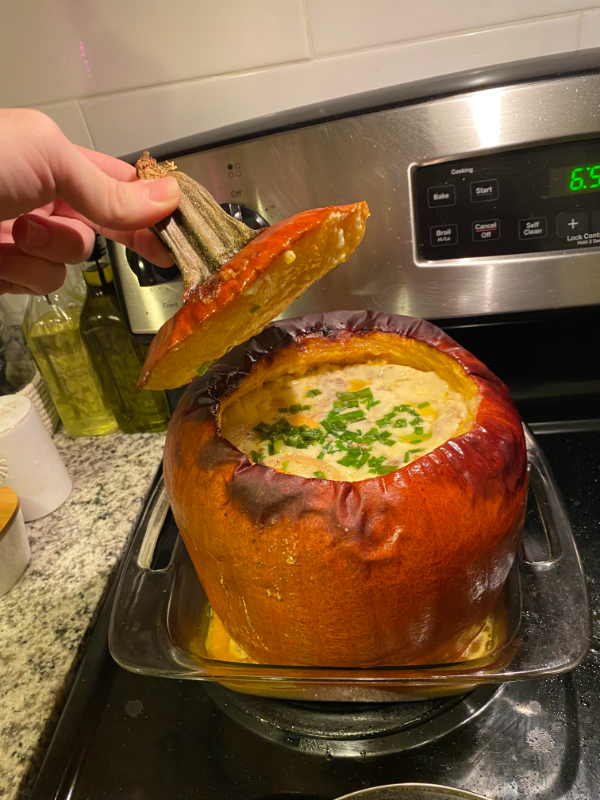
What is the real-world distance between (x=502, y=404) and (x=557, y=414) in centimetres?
47

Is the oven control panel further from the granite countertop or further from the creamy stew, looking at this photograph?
the granite countertop

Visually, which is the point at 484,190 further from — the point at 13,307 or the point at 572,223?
the point at 13,307

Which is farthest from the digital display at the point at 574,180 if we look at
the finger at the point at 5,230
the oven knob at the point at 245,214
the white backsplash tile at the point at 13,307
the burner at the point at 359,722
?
the white backsplash tile at the point at 13,307

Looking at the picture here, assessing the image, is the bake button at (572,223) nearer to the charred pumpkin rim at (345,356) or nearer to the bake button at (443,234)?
the bake button at (443,234)

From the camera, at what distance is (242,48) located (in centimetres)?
89

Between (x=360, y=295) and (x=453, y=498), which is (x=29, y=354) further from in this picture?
(x=453, y=498)

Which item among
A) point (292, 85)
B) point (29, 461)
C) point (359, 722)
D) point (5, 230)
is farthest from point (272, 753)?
point (292, 85)

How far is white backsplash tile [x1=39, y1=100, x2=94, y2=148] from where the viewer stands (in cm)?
96

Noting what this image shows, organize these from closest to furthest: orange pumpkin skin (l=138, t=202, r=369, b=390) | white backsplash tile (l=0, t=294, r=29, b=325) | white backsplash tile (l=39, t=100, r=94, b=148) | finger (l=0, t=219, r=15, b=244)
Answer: orange pumpkin skin (l=138, t=202, r=369, b=390), finger (l=0, t=219, r=15, b=244), white backsplash tile (l=39, t=100, r=94, b=148), white backsplash tile (l=0, t=294, r=29, b=325)

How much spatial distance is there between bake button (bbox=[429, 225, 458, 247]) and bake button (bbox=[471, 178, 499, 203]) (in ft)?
0.16

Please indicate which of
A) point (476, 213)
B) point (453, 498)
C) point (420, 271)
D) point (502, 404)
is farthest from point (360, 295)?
point (453, 498)

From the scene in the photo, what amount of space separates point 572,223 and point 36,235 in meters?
0.73

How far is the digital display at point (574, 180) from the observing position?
0.73 metres

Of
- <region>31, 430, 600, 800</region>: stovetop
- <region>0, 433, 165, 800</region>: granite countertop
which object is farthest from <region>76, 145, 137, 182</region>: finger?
<region>31, 430, 600, 800</region>: stovetop
